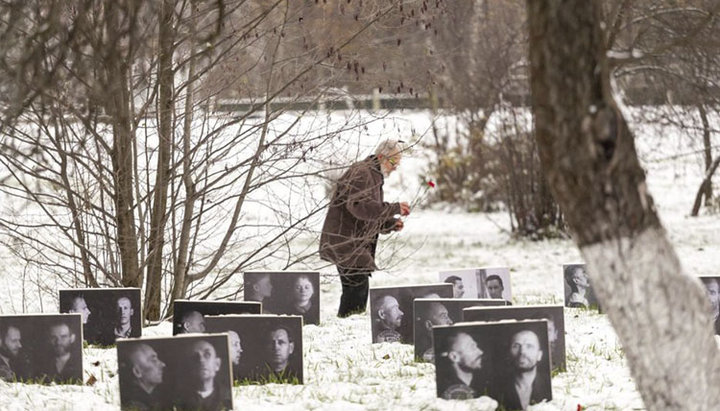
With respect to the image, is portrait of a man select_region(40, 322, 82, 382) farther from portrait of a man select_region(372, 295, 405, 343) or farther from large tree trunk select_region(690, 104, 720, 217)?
large tree trunk select_region(690, 104, 720, 217)

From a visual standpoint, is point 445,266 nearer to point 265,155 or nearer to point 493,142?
point 493,142

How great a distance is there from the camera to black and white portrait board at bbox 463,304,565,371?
17.7ft

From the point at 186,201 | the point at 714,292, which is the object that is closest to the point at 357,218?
the point at 186,201

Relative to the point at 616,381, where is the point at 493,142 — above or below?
above

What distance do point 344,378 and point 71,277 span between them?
3.57 meters

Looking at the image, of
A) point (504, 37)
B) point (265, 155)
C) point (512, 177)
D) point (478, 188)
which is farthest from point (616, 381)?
point (478, 188)

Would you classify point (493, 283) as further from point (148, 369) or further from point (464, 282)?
point (148, 369)

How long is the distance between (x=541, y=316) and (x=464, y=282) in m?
2.12

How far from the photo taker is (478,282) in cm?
780

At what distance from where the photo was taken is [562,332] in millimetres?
5680

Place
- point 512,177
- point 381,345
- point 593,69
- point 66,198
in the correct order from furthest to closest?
point 512,177, point 66,198, point 381,345, point 593,69

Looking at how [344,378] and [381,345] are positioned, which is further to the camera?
[381,345]

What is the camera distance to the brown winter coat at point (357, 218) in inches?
Answer: 318

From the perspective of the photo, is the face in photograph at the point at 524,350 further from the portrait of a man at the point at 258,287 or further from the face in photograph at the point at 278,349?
the portrait of a man at the point at 258,287
